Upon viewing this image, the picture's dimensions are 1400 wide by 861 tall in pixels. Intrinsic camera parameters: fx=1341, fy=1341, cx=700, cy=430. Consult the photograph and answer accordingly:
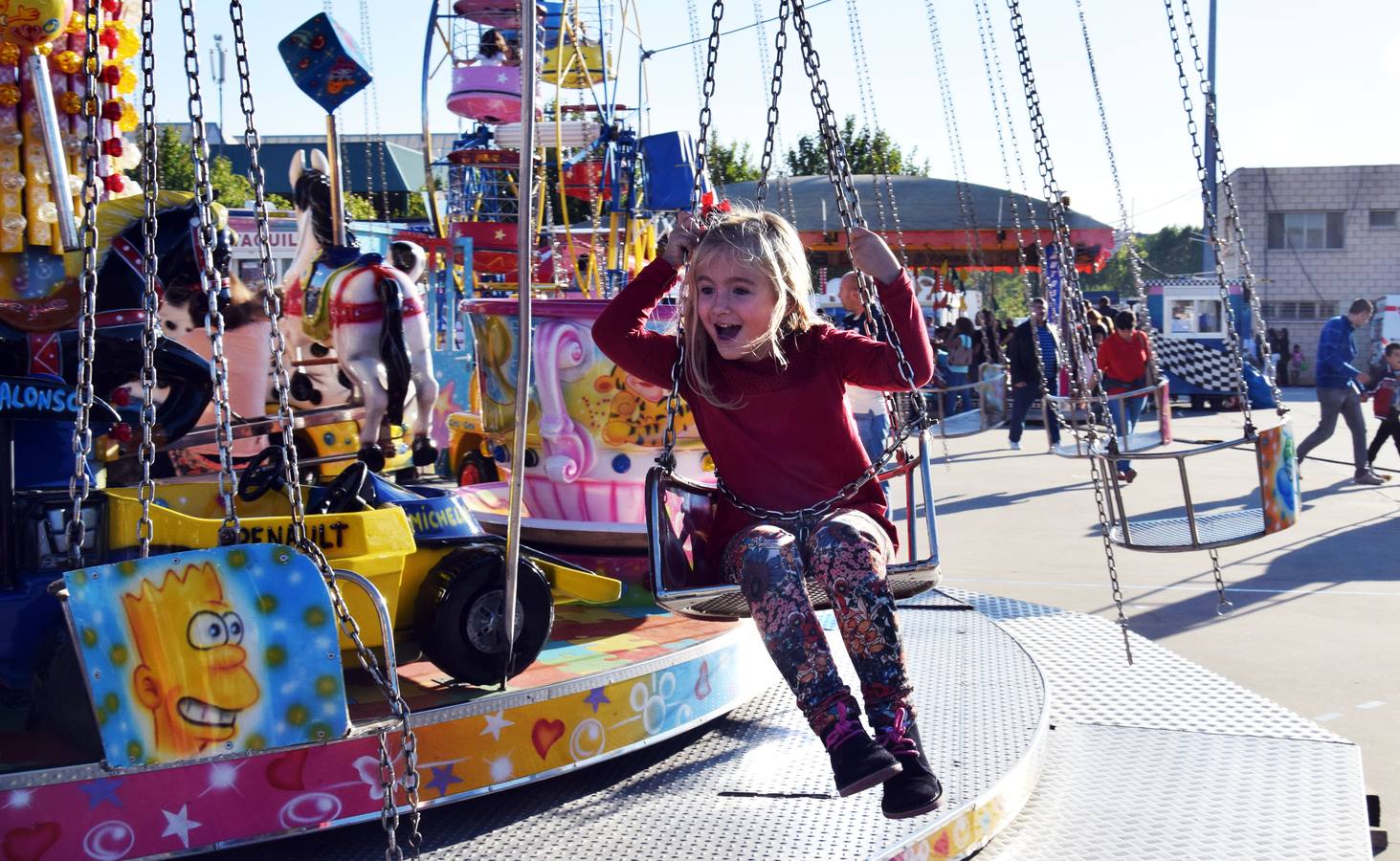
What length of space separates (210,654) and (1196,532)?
118 inches

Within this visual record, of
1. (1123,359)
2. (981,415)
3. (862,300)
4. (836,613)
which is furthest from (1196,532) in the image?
(981,415)

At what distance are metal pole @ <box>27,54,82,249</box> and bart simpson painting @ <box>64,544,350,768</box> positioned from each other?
1526 mm

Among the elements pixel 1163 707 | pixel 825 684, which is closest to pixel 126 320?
pixel 825 684

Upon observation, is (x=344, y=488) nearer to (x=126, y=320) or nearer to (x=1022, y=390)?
(x=126, y=320)

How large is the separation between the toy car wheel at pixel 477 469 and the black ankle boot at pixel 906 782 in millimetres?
4982

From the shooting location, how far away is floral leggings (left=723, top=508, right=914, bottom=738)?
8.29 feet

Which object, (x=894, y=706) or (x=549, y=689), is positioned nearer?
(x=894, y=706)

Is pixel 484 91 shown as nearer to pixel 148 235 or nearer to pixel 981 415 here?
pixel 981 415

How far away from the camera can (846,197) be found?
3.09 m

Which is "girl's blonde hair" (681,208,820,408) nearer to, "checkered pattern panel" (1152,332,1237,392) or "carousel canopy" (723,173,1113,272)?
"checkered pattern panel" (1152,332,1237,392)

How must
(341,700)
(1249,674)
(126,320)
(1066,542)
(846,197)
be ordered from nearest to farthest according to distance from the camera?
(341,700) → (846,197) → (126,320) → (1249,674) → (1066,542)

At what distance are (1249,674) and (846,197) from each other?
9.05ft

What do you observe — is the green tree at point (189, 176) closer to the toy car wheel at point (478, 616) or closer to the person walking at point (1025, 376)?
the person walking at point (1025, 376)

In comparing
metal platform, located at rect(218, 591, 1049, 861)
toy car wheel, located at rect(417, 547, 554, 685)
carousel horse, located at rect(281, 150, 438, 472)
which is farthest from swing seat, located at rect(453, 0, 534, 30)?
toy car wheel, located at rect(417, 547, 554, 685)
